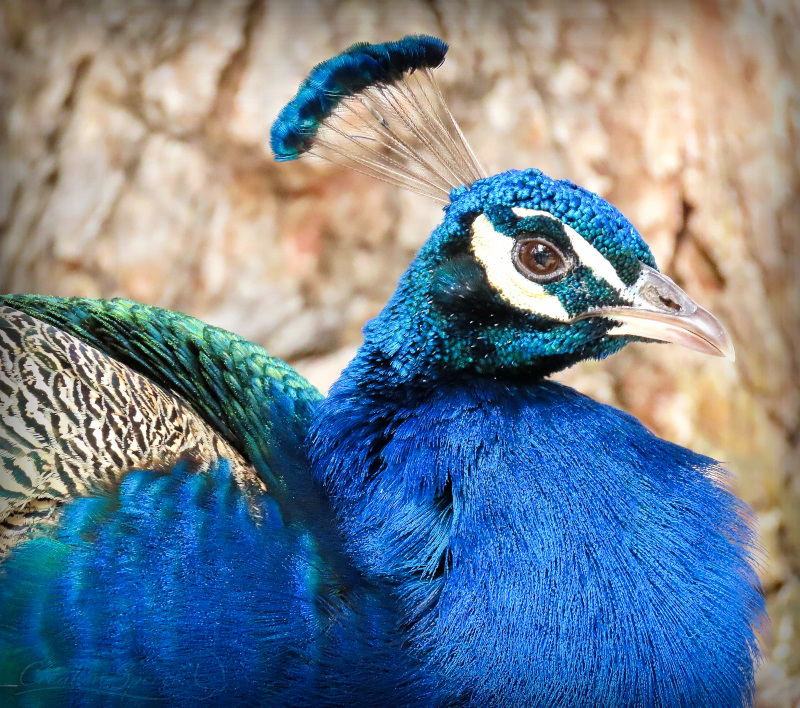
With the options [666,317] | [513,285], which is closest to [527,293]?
[513,285]

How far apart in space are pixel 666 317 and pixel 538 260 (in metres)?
0.17

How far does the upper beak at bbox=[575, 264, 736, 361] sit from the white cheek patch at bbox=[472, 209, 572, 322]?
42 mm

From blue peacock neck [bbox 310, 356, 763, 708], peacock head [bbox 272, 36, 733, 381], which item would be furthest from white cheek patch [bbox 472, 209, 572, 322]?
blue peacock neck [bbox 310, 356, 763, 708]

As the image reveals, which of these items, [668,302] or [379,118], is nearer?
[668,302]

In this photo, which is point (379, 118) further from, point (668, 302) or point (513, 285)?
point (668, 302)

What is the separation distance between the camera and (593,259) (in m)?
1.12

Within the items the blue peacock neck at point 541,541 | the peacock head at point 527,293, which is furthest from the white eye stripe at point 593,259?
the blue peacock neck at point 541,541

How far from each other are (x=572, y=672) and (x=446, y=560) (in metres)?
0.19

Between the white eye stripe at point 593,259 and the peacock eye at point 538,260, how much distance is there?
0.08 ft

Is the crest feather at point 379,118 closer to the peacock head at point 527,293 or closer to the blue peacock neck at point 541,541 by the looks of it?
the peacock head at point 527,293

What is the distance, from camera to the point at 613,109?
2.38 metres

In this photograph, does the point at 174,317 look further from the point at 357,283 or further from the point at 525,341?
the point at 357,283

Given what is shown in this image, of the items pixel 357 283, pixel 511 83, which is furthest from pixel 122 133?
pixel 511 83

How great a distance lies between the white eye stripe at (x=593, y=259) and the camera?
1.12 meters
